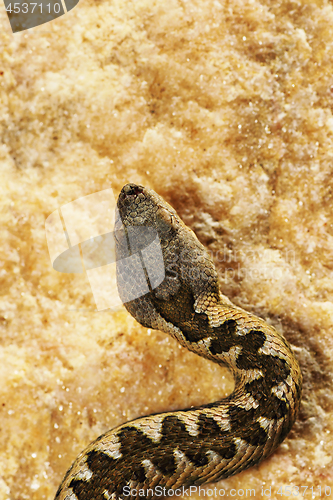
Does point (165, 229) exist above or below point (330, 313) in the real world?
above

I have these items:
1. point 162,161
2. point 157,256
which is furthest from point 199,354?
point 162,161

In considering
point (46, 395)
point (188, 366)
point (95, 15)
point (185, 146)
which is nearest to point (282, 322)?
point (188, 366)

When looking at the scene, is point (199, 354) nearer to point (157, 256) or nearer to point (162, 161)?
point (157, 256)

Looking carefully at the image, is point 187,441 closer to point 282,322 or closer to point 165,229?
point 282,322

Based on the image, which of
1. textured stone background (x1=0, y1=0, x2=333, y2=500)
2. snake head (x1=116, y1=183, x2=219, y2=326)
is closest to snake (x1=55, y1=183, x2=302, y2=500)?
snake head (x1=116, y1=183, x2=219, y2=326)

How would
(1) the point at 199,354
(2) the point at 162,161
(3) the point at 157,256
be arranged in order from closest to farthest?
(3) the point at 157,256, (1) the point at 199,354, (2) the point at 162,161

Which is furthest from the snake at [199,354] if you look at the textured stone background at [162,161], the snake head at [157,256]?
the textured stone background at [162,161]

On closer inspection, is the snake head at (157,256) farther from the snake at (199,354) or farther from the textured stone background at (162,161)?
the textured stone background at (162,161)
